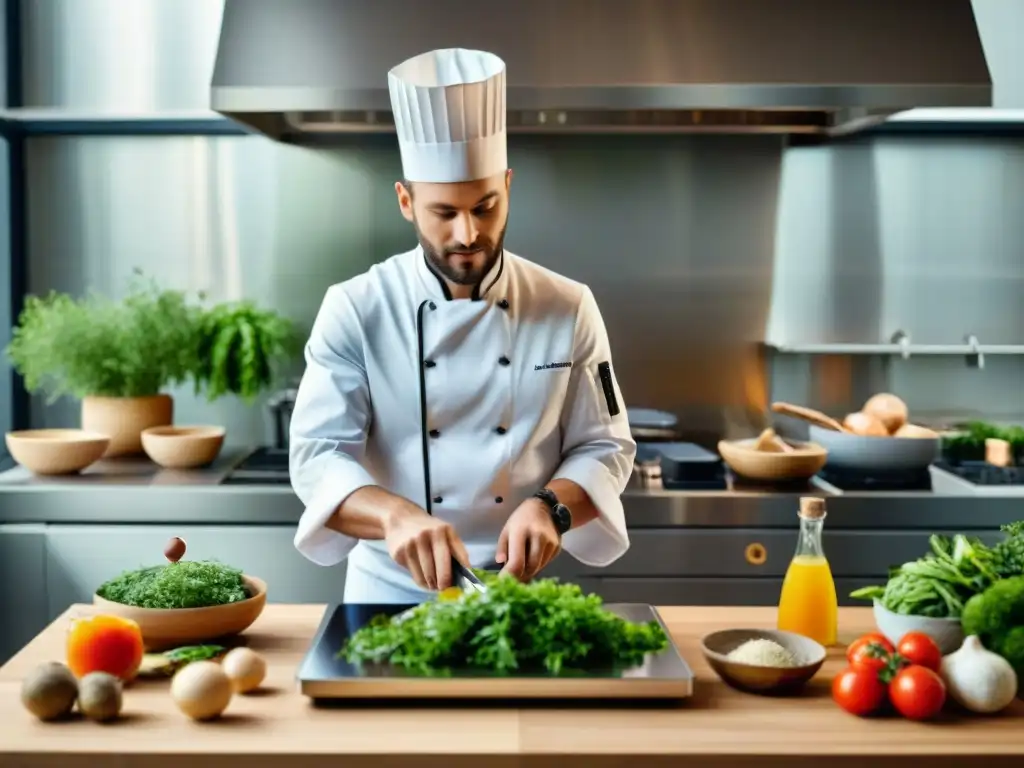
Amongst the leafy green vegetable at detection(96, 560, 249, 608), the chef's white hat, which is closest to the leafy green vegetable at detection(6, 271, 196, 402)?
the chef's white hat

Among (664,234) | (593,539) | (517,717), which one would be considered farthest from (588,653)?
(664,234)

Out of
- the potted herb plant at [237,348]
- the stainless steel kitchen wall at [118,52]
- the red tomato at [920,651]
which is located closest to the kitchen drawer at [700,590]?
the potted herb plant at [237,348]

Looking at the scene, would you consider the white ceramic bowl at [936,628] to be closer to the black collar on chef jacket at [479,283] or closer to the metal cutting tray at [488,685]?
the metal cutting tray at [488,685]

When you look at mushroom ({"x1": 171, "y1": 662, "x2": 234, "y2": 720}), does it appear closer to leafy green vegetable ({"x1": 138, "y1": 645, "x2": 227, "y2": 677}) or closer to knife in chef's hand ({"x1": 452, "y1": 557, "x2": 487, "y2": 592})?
A: leafy green vegetable ({"x1": 138, "y1": 645, "x2": 227, "y2": 677})

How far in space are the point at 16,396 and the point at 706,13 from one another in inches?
93.0

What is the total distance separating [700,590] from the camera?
317 centimetres

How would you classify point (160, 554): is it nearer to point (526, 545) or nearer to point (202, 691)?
point (526, 545)

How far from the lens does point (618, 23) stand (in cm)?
316

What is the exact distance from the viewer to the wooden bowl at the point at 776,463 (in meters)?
3.26

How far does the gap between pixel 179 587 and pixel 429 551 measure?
0.38 metres

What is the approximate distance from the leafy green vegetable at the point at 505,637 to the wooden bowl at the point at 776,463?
1619 mm

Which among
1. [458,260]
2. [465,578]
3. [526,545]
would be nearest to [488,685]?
[465,578]

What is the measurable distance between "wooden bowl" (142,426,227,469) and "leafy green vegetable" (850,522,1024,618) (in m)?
2.10

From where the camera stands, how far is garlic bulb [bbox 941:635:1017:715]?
5.31 ft
